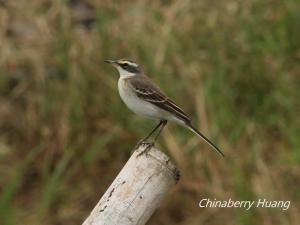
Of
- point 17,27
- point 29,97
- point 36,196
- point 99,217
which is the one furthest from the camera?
point 17,27

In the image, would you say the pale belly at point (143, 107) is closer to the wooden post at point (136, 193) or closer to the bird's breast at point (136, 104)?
the bird's breast at point (136, 104)

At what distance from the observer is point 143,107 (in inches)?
242

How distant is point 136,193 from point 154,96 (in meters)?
2.10

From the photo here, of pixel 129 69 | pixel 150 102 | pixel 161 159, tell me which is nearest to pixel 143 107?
pixel 150 102

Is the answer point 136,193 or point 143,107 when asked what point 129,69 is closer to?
point 143,107

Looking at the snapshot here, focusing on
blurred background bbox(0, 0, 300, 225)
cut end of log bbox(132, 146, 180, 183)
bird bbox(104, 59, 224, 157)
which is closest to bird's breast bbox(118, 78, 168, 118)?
bird bbox(104, 59, 224, 157)

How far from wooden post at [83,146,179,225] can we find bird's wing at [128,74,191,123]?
5.40 ft

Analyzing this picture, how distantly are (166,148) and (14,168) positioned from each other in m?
1.55

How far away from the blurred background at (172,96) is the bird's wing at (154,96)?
5.36 feet

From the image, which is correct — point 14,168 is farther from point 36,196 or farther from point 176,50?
point 176,50

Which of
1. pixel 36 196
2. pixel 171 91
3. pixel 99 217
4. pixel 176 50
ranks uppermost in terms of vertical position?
pixel 176 50

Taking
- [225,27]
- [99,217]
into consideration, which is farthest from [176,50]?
[99,217]

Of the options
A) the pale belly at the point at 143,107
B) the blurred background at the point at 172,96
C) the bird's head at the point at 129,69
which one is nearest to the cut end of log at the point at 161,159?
the pale belly at the point at 143,107

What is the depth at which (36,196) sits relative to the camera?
862 centimetres
